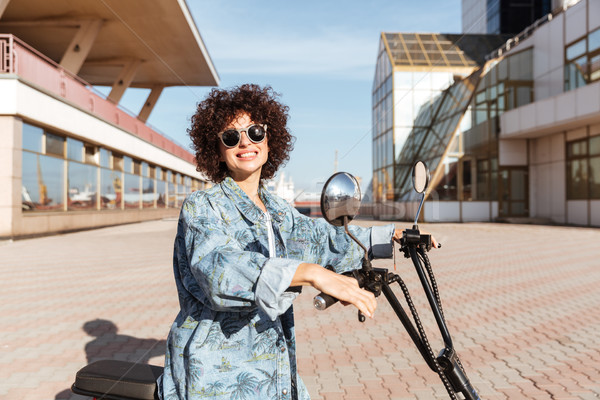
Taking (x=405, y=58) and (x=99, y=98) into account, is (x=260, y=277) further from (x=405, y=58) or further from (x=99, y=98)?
(x=405, y=58)

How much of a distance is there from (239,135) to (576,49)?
25816 millimetres

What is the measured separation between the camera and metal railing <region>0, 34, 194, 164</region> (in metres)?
14.3

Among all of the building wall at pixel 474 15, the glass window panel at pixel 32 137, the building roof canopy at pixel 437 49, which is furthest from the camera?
the building wall at pixel 474 15

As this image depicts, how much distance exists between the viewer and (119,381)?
1831 mm

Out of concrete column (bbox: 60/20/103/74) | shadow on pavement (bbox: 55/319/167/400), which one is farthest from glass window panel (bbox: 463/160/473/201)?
shadow on pavement (bbox: 55/319/167/400)

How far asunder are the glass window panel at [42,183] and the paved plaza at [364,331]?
5.74 m

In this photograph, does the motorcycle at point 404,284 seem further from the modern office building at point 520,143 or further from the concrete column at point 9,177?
the modern office building at point 520,143

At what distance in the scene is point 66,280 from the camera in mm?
8422

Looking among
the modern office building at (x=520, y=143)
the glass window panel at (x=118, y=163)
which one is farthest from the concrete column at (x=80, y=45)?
the modern office building at (x=520, y=143)

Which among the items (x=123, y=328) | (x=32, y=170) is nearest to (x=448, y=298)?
(x=123, y=328)

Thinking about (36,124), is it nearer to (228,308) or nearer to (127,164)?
(127,164)

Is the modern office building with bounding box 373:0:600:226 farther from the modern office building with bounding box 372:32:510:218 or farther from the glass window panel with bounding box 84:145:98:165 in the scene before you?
the glass window panel with bounding box 84:145:98:165

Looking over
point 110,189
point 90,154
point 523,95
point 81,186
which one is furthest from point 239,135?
point 523,95

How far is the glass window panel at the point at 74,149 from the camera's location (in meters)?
18.5
